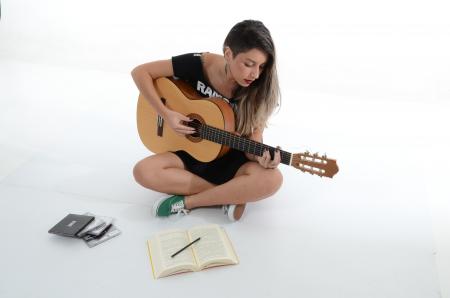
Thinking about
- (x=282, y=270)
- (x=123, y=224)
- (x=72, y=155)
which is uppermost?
(x=72, y=155)

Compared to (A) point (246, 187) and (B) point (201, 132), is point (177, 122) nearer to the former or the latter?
(B) point (201, 132)

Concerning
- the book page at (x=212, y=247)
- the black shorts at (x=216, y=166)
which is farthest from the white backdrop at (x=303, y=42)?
the book page at (x=212, y=247)


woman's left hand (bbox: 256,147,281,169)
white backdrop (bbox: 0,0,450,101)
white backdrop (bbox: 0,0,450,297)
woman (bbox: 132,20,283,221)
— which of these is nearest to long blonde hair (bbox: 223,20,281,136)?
woman (bbox: 132,20,283,221)

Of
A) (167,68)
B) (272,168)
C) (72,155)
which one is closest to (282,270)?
(272,168)

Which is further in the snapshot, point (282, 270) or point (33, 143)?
point (33, 143)

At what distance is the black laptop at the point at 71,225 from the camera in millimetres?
1808

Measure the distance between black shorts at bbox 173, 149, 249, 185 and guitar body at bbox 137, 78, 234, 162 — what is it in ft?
0.21

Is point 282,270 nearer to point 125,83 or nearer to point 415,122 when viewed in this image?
point 415,122

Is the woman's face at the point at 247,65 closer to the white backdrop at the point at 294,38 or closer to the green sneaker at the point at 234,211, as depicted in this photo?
the green sneaker at the point at 234,211

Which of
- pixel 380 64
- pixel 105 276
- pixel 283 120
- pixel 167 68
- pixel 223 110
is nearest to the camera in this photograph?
pixel 105 276

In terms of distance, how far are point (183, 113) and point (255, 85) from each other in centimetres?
36

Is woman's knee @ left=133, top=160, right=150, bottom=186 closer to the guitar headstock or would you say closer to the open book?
the open book

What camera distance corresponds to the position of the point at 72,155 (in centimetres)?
249

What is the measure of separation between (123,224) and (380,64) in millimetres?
2638
